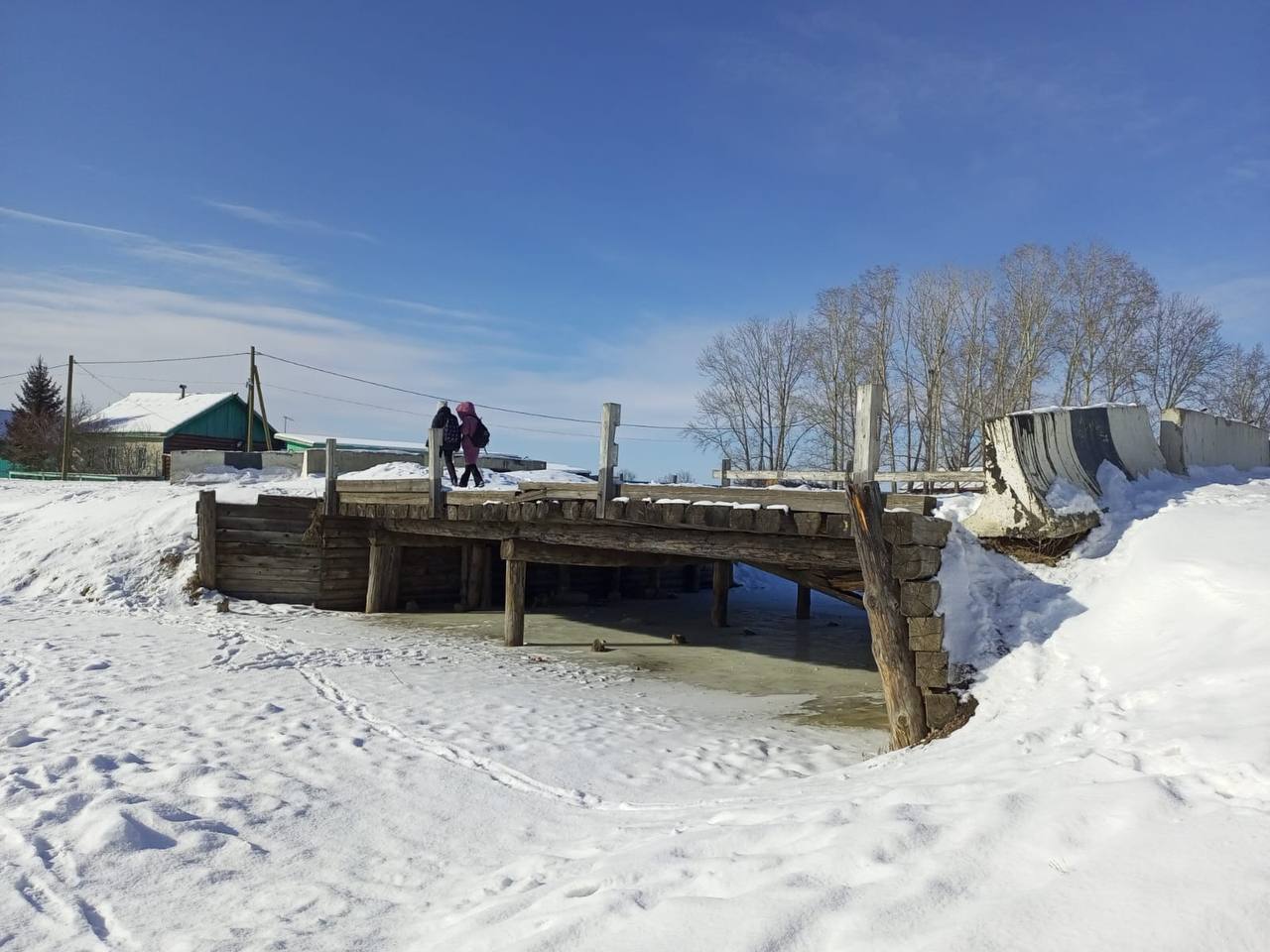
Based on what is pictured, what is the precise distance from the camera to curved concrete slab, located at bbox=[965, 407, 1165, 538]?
23.1ft

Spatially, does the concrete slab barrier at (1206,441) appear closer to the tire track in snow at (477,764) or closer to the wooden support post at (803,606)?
the wooden support post at (803,606)

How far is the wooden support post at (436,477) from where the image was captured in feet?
38.5

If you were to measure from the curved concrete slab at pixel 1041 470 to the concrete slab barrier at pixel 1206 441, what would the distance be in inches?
66.6

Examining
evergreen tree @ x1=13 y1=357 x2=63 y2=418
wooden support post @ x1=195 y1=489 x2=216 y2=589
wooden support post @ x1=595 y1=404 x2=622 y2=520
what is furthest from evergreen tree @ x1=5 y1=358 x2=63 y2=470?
wooden support post @ x1=595 y1=404 x2=622 y2=520

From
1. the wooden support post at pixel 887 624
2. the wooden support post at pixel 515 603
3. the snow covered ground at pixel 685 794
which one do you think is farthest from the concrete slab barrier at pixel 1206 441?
the wooden support post at pixel 515 603

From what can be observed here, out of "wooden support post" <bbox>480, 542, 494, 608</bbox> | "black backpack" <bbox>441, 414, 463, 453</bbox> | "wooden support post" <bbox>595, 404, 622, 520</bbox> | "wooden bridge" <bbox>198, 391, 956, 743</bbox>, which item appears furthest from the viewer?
"wooden support post" <bbox>480, 542, 494, 608</bbox>

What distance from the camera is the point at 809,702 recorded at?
8.67m

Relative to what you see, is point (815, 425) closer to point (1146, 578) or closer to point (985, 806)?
point (1146, 578)

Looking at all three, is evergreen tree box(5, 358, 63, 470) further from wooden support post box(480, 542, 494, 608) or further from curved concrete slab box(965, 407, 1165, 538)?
curved concrete slab box(965, 407, 1165, 538)

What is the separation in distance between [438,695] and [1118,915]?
21.3 ft

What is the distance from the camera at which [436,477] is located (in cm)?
1180

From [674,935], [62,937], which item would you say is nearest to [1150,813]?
[674,935]

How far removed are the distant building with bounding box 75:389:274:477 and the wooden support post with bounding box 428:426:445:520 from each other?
76.9 ft

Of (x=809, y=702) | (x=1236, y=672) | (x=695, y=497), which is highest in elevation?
(x=695, y=497)
